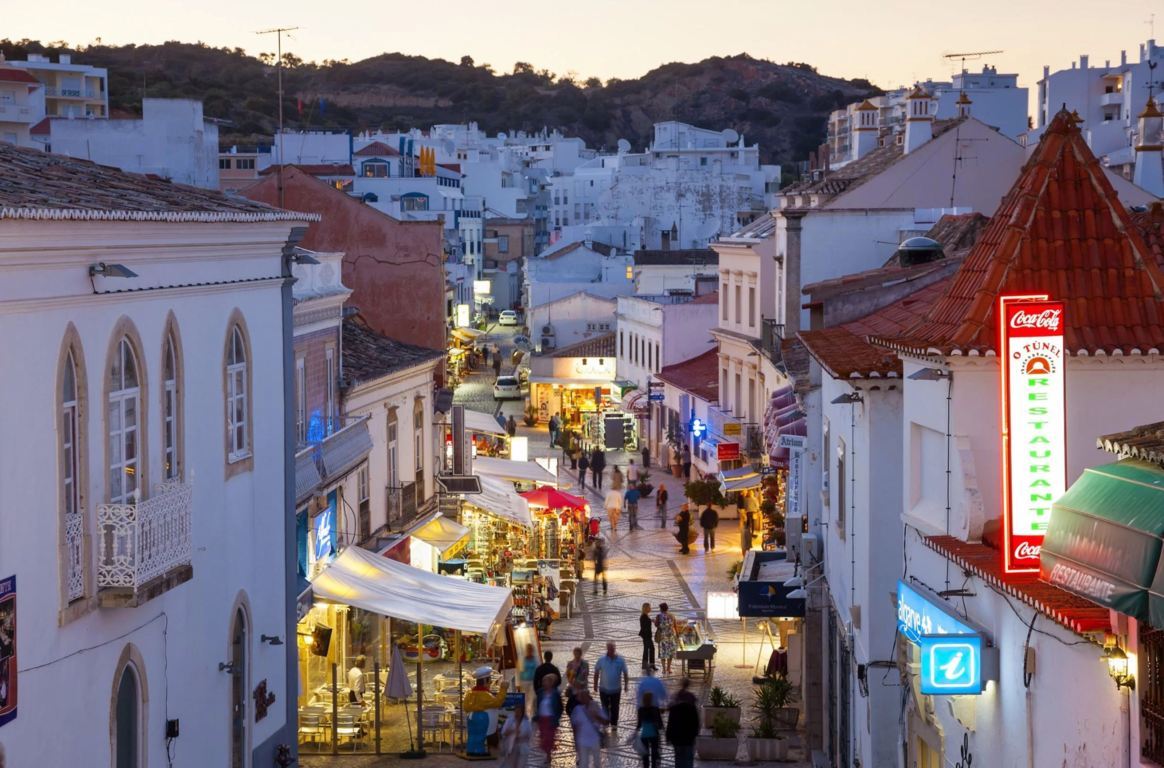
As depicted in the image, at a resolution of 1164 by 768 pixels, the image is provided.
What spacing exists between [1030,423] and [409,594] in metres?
13.0

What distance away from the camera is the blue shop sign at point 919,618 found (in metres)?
14.2

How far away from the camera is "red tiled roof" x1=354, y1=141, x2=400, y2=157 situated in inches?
4338

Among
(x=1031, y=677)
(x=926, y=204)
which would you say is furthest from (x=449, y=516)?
(x=1031, y=677)

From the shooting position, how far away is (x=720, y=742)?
2347 centimetres

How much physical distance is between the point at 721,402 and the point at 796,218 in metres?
19.3

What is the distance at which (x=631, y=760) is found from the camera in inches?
917

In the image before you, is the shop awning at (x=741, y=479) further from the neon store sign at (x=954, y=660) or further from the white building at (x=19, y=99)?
the white building at (x=19, y=99)

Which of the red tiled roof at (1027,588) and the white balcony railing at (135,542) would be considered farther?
the white balcony railing at (135,542)

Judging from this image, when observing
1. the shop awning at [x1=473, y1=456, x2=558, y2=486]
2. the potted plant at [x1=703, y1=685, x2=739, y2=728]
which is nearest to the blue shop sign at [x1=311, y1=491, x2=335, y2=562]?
the potted plant at [x1=703, y1=685, x2=739, y2=728]

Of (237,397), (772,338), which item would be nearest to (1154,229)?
(237,397)

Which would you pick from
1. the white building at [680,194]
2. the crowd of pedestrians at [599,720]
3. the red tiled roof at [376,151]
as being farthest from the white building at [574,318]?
the crowd of pedestrians at [599,720]

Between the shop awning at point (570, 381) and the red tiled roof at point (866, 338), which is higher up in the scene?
the red tiled roof at point (866, 338)

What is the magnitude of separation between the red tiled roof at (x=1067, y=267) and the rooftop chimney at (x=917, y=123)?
872 inches

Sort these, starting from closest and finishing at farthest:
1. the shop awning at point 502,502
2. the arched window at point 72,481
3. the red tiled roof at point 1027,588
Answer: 1. the red tiled roof at point 1027,588
2. the arched window at point 72,481
3. the shop awning at point 502,502
